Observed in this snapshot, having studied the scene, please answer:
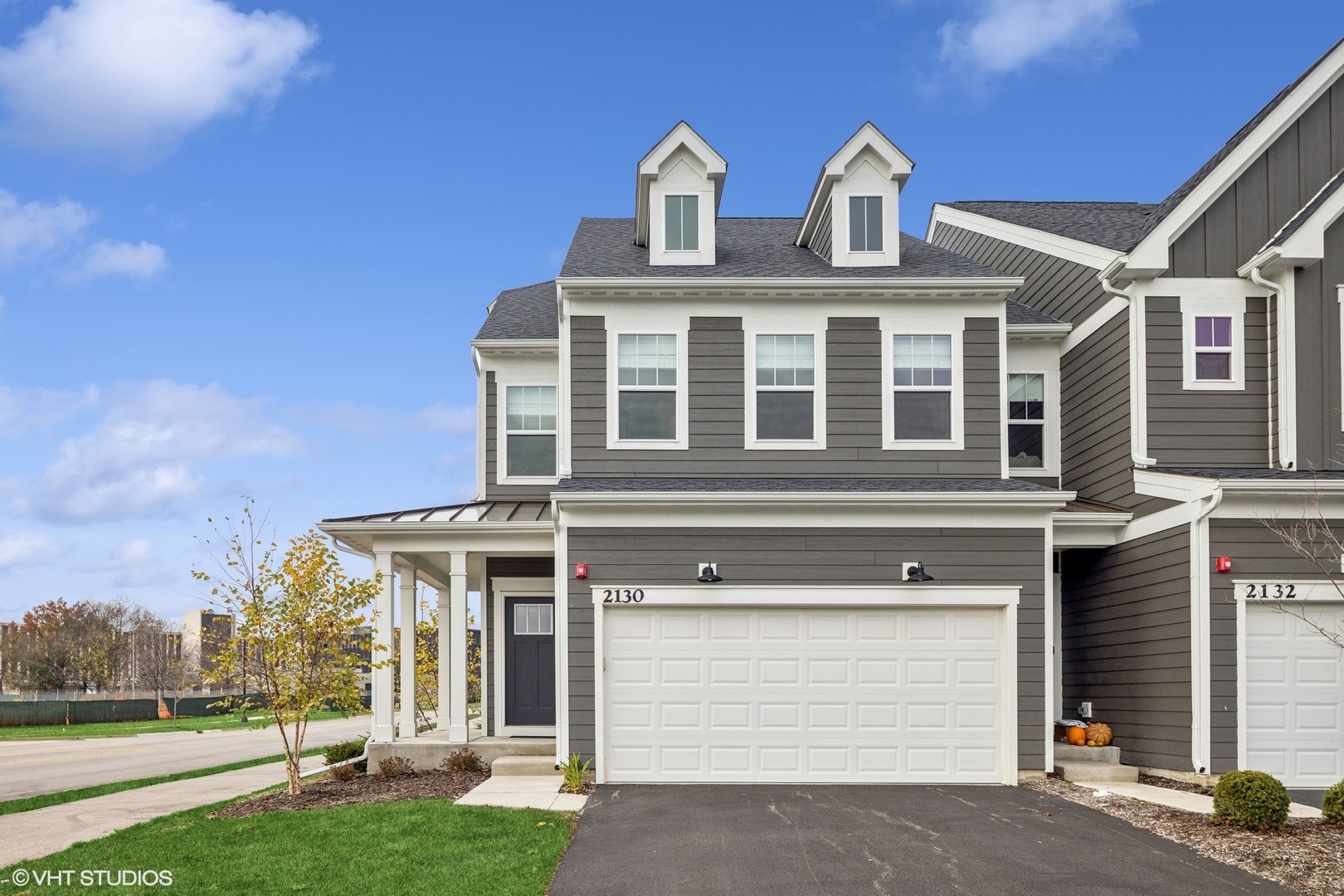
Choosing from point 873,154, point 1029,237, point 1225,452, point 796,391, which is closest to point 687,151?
point 873,154

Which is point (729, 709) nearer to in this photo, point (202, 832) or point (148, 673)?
point (202, 832)

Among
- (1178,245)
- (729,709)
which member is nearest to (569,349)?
(729,709)

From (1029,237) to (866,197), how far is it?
420cm

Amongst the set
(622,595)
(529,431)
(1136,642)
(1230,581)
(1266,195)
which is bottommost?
(1136,642)

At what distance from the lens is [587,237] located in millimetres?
18375

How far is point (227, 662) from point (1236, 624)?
12419mm

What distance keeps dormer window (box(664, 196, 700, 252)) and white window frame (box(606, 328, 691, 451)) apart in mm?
1589

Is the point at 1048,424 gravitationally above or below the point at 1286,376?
below

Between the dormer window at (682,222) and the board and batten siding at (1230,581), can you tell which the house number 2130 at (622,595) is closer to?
the dormer window at (682,222)

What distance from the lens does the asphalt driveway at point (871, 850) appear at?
349 inches

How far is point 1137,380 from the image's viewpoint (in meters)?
15.1

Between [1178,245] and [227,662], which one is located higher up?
[1178,245]

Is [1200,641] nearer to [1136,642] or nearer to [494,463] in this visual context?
[1136,642]

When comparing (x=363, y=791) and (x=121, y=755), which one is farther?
(x=121, y=755)
